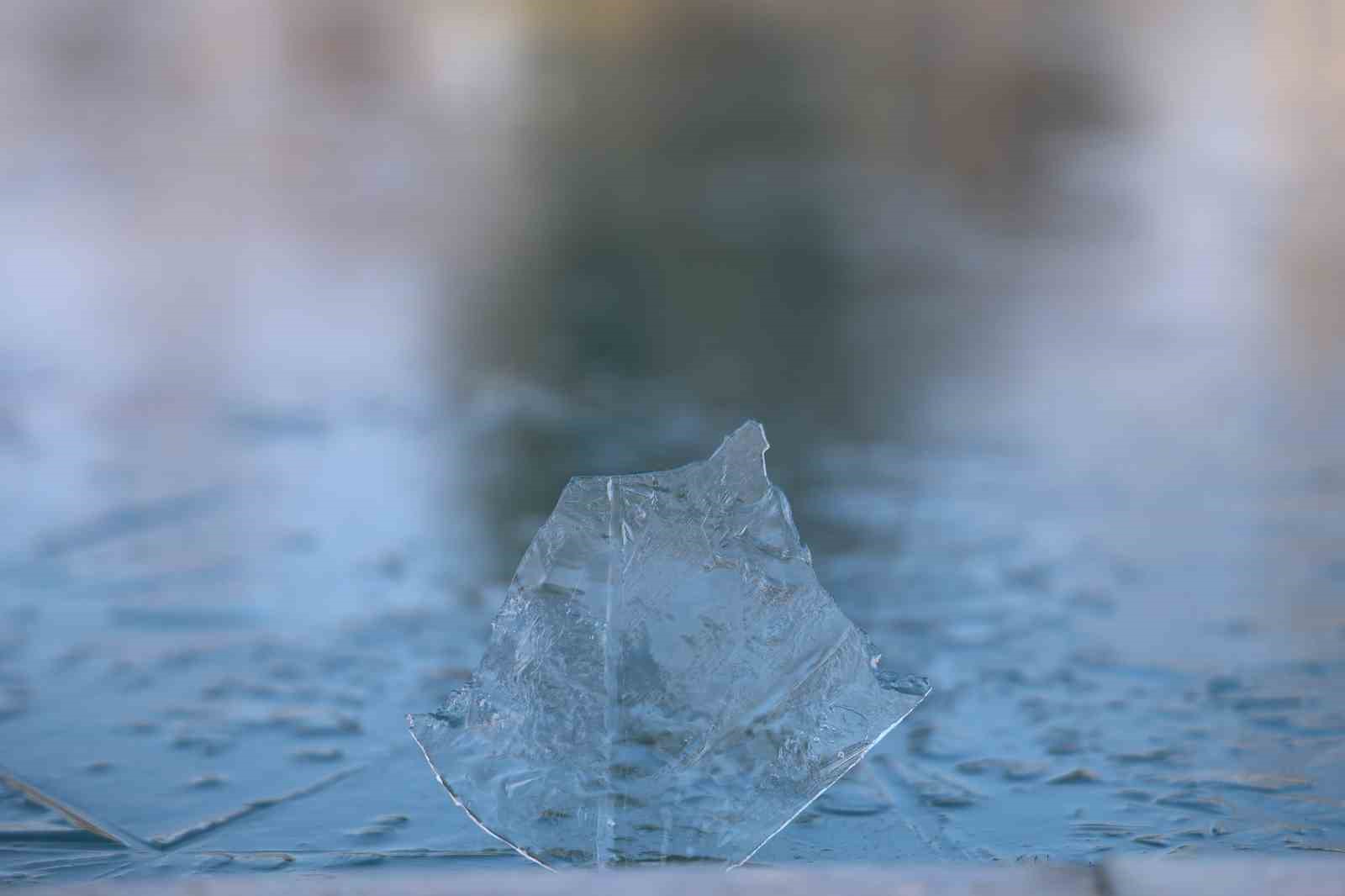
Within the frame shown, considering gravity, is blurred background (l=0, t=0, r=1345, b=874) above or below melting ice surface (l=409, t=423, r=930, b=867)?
above

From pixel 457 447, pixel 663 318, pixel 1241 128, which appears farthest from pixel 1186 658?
pixel 1241 128

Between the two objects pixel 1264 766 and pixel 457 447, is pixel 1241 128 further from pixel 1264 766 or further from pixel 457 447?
pixel 1264 766

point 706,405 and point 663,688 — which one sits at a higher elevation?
point 706,405

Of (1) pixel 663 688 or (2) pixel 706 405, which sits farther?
(2) pixel 706 405

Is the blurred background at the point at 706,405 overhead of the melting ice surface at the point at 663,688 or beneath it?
overhead

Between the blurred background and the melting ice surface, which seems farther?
the blurred background
